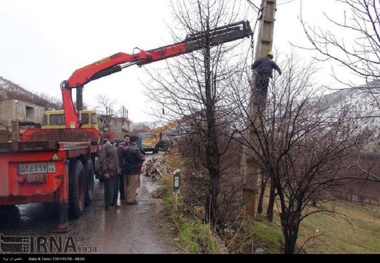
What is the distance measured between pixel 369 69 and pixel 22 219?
6.68m

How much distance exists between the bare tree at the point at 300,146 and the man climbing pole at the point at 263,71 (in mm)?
169

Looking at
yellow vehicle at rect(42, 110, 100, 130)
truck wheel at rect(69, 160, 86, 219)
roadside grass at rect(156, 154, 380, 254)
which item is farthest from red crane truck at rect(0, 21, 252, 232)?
yellow vehicle at rect(42, 110, 100, 130)

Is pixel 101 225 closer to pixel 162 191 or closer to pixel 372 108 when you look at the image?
pixel 162 191

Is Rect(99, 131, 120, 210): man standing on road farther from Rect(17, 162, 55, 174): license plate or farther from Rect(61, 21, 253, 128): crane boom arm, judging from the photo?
Rect(61, 21, 253, 128): crane boom arm

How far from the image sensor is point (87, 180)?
8.09 metres

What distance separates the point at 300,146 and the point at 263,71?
64.7 inches

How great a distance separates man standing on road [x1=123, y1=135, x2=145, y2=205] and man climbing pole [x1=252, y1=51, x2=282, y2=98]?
11.4 feet

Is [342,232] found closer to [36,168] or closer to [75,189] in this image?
[75,189]

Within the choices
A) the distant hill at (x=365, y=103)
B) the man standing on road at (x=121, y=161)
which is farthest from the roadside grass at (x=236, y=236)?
the distant hill at (x=365, y=103)

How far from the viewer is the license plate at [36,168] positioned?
534 centimetres

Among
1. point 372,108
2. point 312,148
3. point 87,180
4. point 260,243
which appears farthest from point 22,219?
point 372,108

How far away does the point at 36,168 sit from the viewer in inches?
212

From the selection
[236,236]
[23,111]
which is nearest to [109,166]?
[236,236]

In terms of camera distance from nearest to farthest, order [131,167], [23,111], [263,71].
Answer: [263,71] → [131,167] → [23,111]
